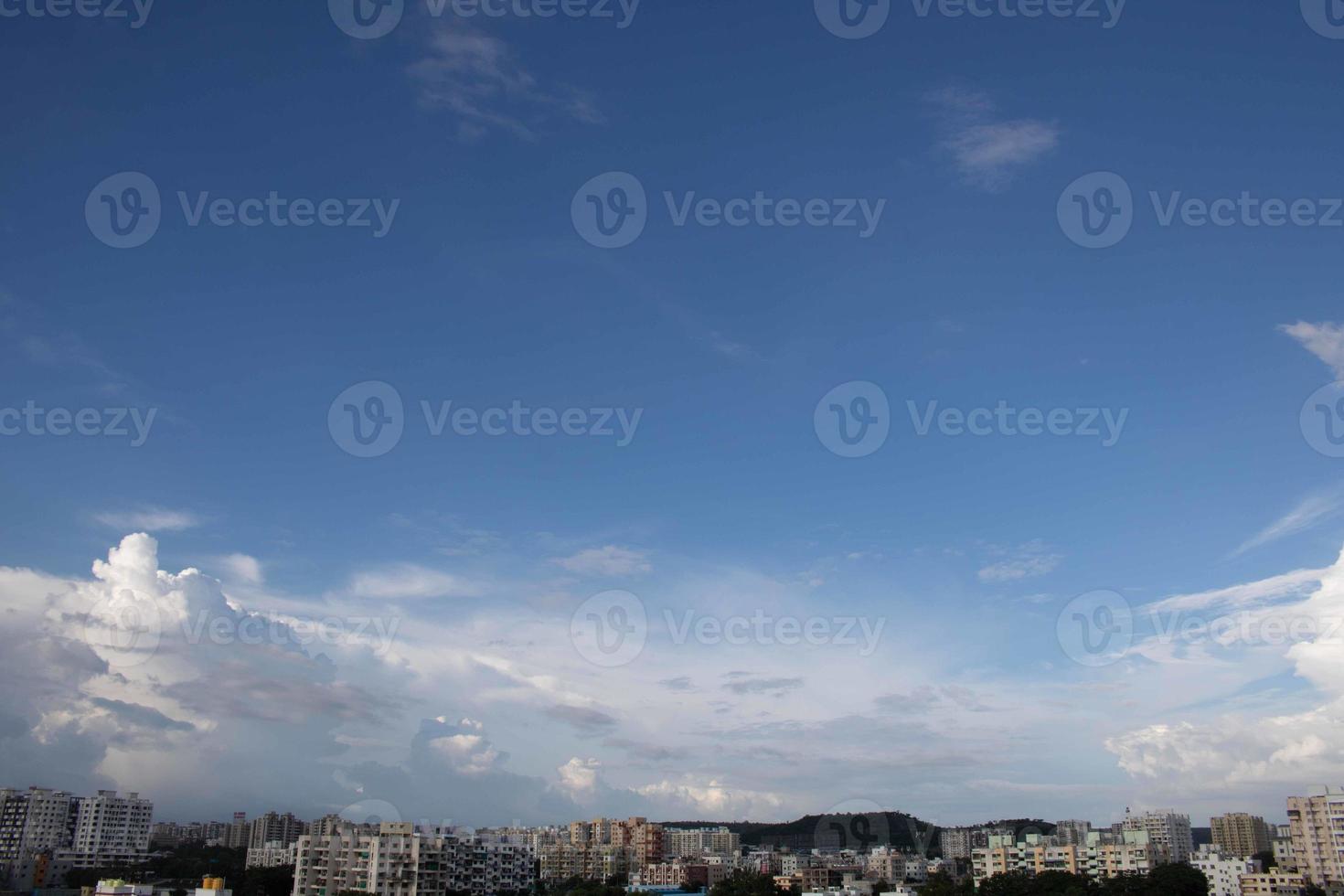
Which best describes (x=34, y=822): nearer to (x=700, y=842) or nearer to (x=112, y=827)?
(x=112, y=827)

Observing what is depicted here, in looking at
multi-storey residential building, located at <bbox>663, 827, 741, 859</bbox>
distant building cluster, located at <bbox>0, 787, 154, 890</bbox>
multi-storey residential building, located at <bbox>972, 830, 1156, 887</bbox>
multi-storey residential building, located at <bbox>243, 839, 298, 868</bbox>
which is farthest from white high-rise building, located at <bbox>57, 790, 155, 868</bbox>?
multi-storey residential building, located at <bbox>972, 830, 1156, 887</bbox>

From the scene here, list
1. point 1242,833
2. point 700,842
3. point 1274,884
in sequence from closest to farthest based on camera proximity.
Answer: point 1274,884
point 1242,833
point 700,842

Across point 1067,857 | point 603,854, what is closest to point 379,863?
point 603,854

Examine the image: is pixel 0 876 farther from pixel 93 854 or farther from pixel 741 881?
pixel 741 881

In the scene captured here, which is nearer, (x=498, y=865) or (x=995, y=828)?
(x=498, y=865)

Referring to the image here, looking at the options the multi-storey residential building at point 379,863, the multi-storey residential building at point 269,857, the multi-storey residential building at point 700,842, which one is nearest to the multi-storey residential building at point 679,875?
the multi-storey residential building at point 269,857

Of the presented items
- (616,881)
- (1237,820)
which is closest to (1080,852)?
(616,881)
